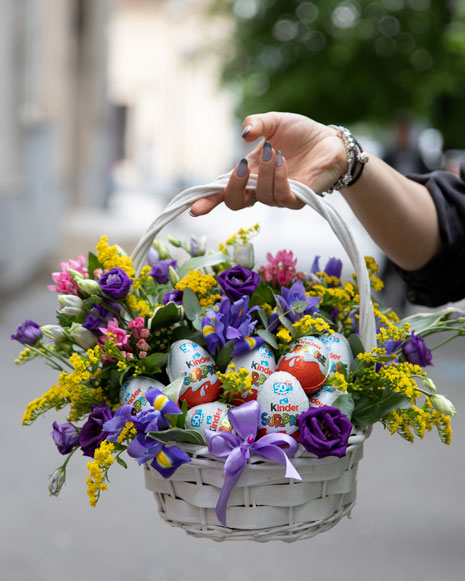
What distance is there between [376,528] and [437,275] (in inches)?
78.6

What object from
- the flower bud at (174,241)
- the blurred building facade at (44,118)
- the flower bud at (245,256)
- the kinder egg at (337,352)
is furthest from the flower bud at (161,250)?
the blurred building facade at (44,118)

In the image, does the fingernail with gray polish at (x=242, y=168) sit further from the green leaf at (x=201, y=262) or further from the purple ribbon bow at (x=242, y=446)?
the purple ribbon bow at (x=242, y=446)

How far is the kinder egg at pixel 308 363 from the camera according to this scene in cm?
146

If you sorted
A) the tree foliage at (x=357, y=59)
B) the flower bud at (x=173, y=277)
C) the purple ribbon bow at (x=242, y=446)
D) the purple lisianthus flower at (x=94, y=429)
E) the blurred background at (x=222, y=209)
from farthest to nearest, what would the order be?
the tree foliage at (x=357, y=59) → the blurred background at (x=222, y=209) → the flower bud at (x=173, y=277) → the purple lisianthus flower at (x=94, y=429) → the purple ribbon bow at (x=242, y=446)

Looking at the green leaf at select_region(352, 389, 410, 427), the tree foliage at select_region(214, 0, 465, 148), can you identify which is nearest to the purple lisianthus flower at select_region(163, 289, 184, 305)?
the green leaf at select_region(352, 389, 410, 427)

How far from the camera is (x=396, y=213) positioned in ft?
6.02

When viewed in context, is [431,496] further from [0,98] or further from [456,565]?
[0,98]

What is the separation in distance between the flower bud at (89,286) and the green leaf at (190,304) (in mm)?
152

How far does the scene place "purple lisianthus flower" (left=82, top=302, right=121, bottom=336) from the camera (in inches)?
60.1

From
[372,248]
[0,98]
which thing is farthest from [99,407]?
[372,248]

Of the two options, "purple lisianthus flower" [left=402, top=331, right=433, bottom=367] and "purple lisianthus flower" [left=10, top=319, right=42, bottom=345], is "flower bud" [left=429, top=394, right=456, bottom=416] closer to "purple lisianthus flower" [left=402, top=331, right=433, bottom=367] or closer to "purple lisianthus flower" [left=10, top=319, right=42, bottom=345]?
"purple lisianthus flower" [left=402, top=331, right=433, bottom=367]

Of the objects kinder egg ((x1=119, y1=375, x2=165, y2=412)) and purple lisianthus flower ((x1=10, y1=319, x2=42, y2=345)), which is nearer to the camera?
kinder egg ((x1=119, y1=375, x2=165, y2=412))

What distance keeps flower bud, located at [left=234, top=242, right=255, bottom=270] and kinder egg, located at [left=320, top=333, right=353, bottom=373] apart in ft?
0.70

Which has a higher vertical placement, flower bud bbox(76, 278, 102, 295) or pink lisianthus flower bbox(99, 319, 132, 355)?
flower bud bbox(76, 278, 102, 295)
